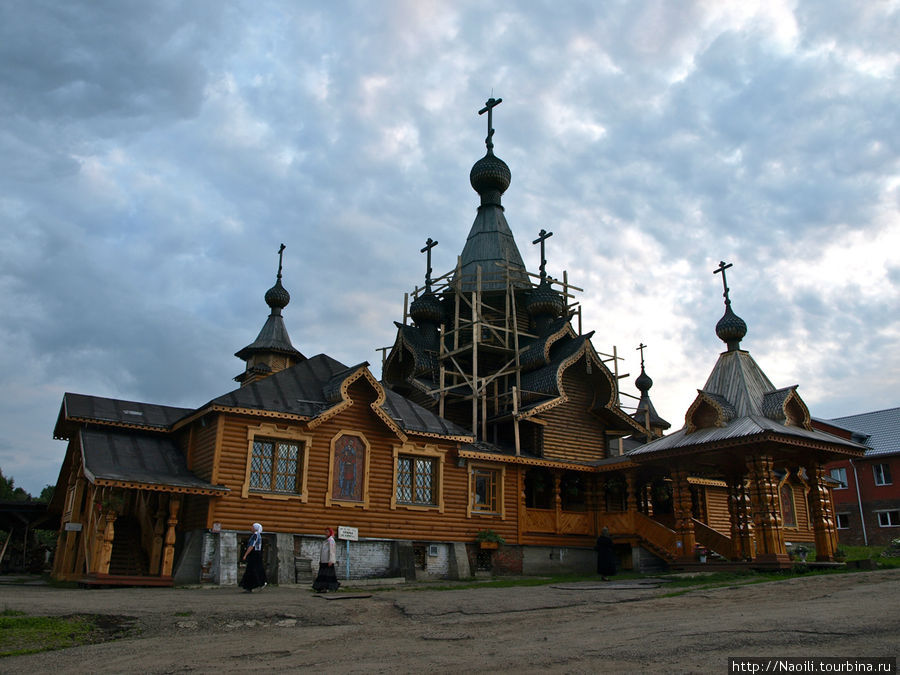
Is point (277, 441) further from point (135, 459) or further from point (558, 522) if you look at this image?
point (558, 522)

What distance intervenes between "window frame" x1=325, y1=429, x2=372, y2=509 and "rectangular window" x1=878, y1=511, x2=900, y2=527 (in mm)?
29745

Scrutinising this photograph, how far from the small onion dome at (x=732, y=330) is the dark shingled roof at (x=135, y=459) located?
14875mm

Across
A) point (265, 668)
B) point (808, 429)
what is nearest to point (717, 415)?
point (808, 429)

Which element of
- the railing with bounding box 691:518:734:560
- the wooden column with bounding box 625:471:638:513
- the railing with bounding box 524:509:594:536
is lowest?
the railing with bounding box 691:518:734:560

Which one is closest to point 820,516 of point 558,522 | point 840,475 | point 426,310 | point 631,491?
point 631,491

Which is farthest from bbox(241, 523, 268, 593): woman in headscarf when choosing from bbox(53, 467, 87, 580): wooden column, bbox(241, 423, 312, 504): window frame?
bbox(53, 467, 87, 580): wooden column

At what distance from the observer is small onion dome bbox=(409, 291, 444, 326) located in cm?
3147

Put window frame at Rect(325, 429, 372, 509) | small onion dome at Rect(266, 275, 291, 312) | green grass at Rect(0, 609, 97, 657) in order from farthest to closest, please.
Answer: small onion dome at Rect(266, 275, 291, 312)
window frame at Rect(325, 429, 372, 509)
green grass at Rect(0, 609, 97, 657)

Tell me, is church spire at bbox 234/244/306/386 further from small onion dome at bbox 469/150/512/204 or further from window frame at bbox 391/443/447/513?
window frame at bbox 391/443/447/513

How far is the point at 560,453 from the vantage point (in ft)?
86.5

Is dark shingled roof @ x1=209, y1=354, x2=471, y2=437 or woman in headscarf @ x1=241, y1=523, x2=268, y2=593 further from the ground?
dark shingled roof @ x1=209, y1=354, x2=471, y2=437

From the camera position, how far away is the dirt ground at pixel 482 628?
761cm

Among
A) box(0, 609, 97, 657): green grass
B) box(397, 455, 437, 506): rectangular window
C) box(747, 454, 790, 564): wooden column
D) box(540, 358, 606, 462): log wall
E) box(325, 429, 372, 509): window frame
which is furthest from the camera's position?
box(540, 358, 606, 462): log wall

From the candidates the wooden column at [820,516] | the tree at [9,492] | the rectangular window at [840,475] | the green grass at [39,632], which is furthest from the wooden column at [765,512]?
the tree at [9,492]
